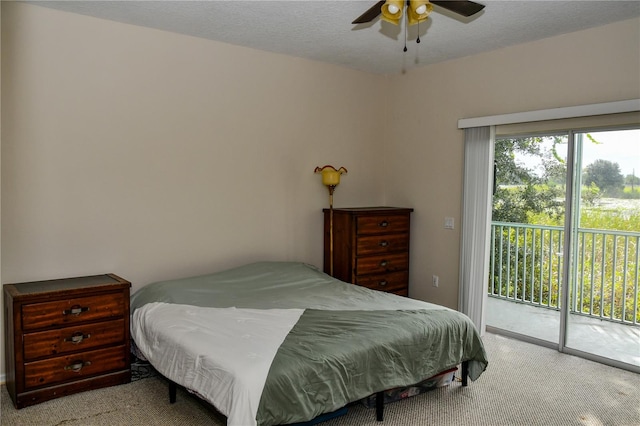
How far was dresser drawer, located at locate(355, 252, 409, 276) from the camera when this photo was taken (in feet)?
14.4

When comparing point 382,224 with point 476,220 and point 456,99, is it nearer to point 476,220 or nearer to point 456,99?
point 476,220

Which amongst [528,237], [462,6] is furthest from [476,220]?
[462,6]

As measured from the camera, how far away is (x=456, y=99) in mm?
4469

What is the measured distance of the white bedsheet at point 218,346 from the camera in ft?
7.07

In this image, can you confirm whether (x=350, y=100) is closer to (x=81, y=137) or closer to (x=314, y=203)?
(x=314, y=203)

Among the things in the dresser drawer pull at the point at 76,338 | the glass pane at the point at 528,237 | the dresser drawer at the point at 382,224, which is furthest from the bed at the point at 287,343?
the glass pane at the point at 528,237

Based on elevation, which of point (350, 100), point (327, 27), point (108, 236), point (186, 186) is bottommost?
point (108, 236)

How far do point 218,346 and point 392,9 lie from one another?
1.92 meters

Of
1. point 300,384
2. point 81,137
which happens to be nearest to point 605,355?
point 300,384

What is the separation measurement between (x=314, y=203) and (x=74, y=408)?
262 centimetres

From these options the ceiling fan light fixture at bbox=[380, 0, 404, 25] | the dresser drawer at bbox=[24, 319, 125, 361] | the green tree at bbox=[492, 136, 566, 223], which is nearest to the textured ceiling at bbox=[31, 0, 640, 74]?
the ceiling fan light fixture at bbox=[380, 0, 404, 25]

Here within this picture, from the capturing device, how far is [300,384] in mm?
2260

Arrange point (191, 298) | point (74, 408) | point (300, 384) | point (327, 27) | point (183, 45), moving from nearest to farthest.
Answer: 1. point (300, 384)
2. point (74, 408)
3. point (191, 298)
4. point (327, 27)
5. point (183, 45)

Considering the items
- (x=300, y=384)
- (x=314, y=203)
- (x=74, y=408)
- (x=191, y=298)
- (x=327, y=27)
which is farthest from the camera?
(x=314, y=203)
